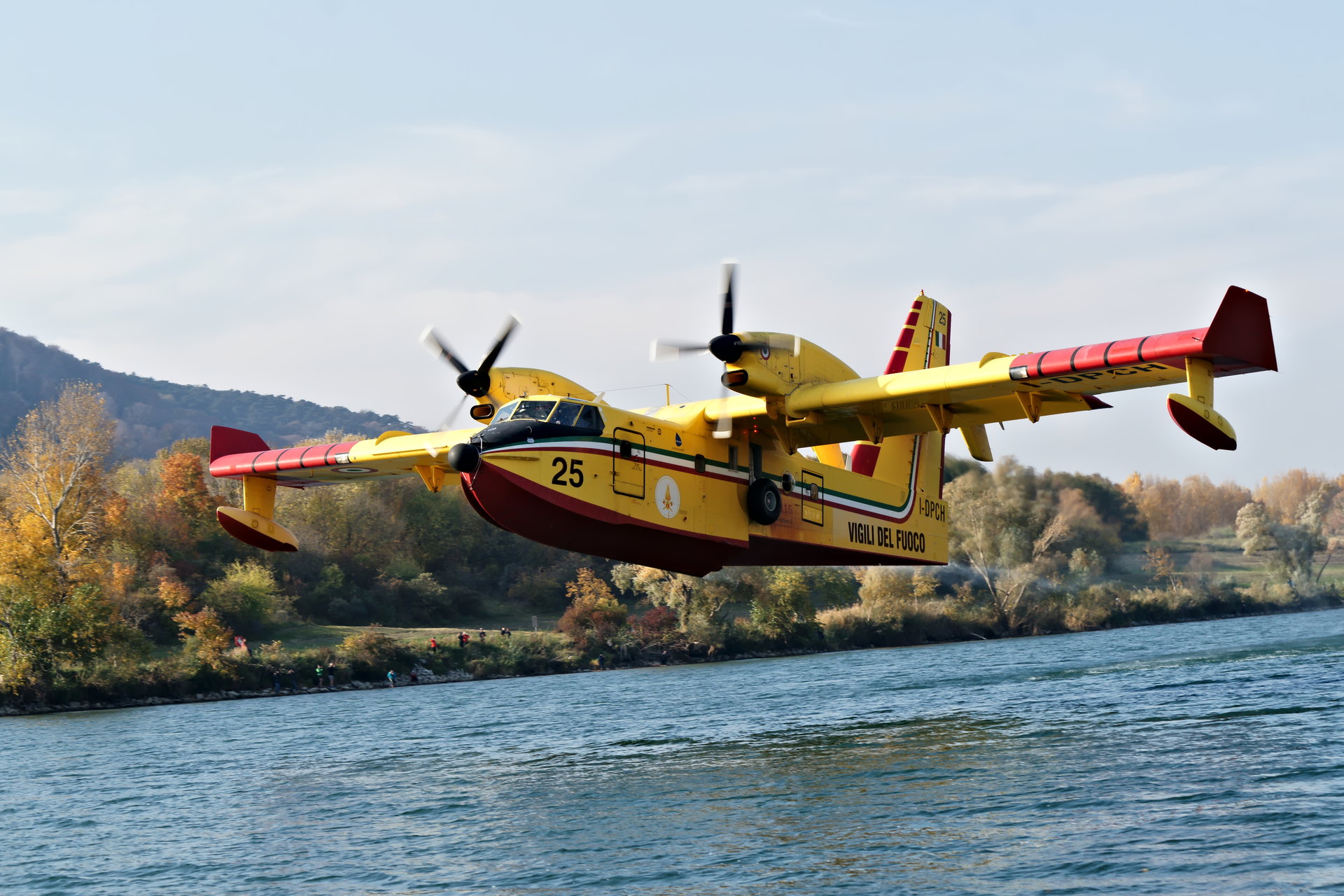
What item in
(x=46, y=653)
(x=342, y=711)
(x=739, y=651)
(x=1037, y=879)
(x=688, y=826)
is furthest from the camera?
(x=739, y=651)

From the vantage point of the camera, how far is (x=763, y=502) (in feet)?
70.2

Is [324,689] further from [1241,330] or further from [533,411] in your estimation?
[1241,330]

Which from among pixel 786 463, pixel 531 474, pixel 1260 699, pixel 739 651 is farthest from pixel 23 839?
pixel 739 651

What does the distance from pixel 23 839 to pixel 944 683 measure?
72.0ft

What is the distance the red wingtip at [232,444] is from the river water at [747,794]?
663 centimetres

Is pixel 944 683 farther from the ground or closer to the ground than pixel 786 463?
closer to the ground

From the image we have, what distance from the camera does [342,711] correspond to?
3631 cm

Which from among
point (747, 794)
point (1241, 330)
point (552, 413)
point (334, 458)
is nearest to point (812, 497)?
point (552, 413)

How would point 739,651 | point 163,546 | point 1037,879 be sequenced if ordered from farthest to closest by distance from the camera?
point 163,546, point 739,651, point 1037,879

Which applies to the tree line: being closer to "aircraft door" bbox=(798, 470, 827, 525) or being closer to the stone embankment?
the stone embankment

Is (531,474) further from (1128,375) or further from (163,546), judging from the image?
(163,546)

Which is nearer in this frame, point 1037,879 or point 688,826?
point 1037,879

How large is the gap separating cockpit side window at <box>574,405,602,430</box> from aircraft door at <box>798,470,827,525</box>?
199 inches

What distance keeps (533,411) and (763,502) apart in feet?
15.9
